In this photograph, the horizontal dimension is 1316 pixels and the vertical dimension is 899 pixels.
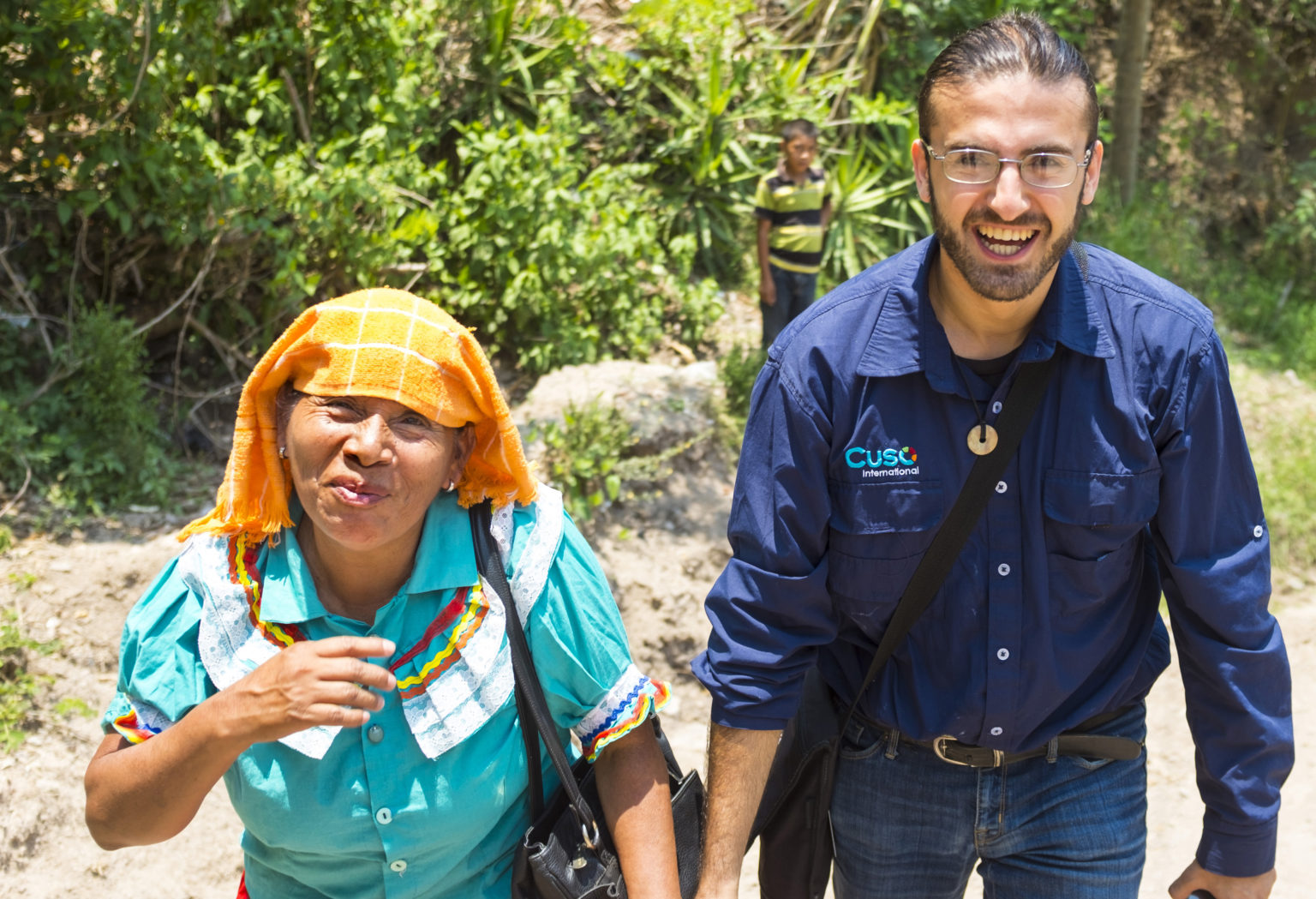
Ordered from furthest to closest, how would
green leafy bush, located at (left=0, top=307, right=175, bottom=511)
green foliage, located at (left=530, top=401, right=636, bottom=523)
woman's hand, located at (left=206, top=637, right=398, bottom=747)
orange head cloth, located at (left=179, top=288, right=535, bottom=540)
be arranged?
green foliage, located at (left=530, top=401, right=636, bottom=523) < green leafy bush, located at (left=0, top=307, right=175, bottom=511) < orange head cloth, located at (left=179, top=288, right=535, bottom=540) < woman's hand, located at (left=206, top=637, right=398, bottom=747)

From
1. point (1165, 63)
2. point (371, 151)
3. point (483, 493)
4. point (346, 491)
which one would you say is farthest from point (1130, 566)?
point (1165, 63)

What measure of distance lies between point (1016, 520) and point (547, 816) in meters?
0.93

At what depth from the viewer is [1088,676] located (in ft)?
7.16

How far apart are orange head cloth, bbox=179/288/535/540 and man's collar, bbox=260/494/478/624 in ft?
0.19

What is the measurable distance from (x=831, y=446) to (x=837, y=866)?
896 millimetres

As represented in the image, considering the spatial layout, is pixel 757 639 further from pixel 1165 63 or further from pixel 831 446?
pixel 1165 63

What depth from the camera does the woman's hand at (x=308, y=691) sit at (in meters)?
1.72

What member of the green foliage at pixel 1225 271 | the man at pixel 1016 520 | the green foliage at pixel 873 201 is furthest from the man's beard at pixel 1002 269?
the green foliage at pixel 1225 271

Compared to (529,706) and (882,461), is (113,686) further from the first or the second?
(882,461)

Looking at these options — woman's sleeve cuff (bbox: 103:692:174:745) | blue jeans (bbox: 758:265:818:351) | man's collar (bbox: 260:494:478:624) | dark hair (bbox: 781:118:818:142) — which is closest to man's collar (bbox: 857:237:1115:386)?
man's collar (bbox: 260:494:478:624)

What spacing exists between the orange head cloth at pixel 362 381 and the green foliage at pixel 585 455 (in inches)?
120

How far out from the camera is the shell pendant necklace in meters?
2.04

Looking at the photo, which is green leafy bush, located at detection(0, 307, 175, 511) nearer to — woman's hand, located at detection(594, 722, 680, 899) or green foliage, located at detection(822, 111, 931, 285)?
woman's hand, located at detection(594, 722, 680, 899)

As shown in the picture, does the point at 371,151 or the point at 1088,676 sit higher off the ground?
the point at 371,151
